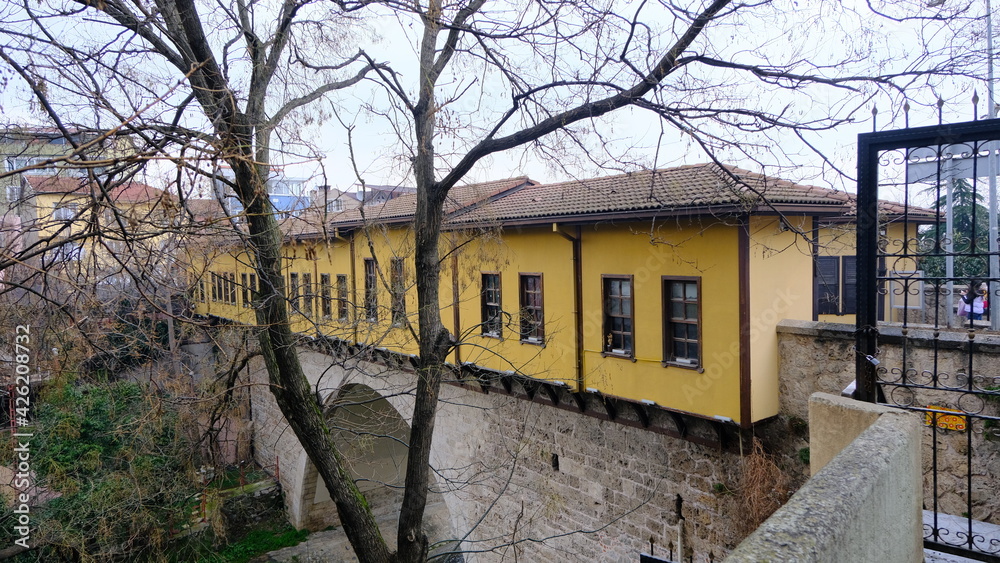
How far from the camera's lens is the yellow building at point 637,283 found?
20.9 feet

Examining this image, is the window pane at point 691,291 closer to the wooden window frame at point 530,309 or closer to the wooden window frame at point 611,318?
the wooden window frame at point 611,318

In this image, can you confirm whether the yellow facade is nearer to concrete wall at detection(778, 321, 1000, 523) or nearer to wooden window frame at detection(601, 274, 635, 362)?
wooden window frame at detection(601, 274, 635, 362)

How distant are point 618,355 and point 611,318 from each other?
1.80ft

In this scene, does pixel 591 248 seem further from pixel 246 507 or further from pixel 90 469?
pixel 246 507

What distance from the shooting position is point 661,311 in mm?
7270

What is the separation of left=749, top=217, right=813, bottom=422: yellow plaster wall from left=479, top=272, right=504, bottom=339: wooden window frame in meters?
3.97

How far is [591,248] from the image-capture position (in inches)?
322

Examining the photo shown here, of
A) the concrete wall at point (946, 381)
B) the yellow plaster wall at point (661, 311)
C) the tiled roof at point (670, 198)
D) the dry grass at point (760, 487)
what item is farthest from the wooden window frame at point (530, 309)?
the concrete wall at point (946, 381)

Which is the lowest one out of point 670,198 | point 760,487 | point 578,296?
point 760,487

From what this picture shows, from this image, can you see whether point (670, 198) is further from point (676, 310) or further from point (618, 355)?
point (618, 355)

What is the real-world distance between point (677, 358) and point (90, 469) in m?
11.1

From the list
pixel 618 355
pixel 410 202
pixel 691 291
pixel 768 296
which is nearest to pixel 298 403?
pixel 618 355

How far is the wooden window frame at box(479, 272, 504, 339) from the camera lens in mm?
9547

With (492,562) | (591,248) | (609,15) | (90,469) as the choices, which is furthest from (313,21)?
(90,469)
